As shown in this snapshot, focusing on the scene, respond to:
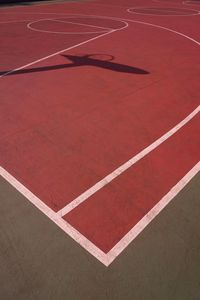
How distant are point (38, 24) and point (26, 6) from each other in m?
9.65

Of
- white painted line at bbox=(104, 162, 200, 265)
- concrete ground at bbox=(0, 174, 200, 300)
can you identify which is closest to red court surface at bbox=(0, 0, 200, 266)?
white painted line at bbox=(104, 162, 200, 265)

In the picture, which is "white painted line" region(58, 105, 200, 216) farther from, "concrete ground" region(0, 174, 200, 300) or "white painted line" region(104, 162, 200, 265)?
"white painted line" region(104, 162, 200, 265)

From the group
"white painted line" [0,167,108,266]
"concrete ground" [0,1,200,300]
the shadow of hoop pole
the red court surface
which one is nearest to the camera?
"concrete ground" [0,1,200,300]

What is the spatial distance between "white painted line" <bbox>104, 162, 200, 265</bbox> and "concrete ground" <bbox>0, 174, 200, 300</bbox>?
97 mm

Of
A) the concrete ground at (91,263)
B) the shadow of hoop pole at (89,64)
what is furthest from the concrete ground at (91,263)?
the shadow of hoop pole at (89,64)

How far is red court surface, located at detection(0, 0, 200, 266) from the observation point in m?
Answer: 5.37

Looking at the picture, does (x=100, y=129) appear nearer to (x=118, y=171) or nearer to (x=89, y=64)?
(x=118, y=171)

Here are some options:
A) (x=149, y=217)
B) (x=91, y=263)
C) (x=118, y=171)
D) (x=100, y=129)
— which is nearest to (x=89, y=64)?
(x=100, y=129)

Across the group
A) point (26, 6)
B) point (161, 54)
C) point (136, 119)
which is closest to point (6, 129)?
point (136, 119)

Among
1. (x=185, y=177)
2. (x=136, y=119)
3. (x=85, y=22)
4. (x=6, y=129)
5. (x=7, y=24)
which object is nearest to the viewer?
(x=185, y=177)

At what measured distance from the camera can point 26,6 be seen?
28.4 meters

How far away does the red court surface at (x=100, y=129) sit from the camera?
17.6 ft

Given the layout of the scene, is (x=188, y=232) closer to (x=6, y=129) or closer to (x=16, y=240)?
(x=16, y=240)

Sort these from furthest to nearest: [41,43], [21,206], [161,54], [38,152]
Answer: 1. [41,43]
2. [161,54]
3. [38,152]
4. [21,206]
